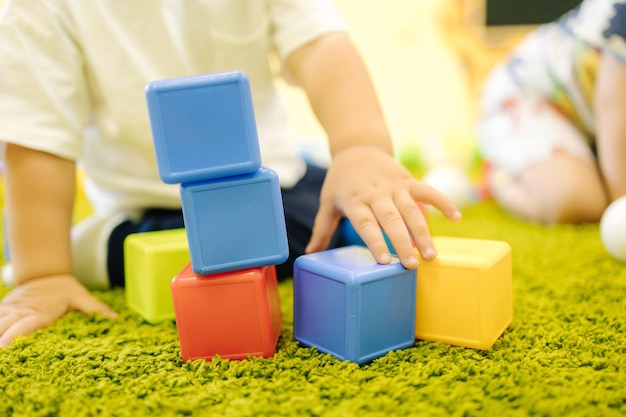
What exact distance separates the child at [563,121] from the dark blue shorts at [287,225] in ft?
1.71

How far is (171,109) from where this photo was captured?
0.50m

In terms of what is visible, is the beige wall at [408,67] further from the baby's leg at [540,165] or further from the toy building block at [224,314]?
the toy building block at [224,314]

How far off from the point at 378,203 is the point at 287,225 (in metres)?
0.28

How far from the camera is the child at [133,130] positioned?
0.66 metres

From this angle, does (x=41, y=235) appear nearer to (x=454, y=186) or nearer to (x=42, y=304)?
(x=42, y=304)

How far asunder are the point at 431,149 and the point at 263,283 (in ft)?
4.98

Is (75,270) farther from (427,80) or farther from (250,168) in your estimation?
(427,80)

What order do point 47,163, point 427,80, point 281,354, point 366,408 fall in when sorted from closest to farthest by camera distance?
point 366,408 < point 281,354 < point 47,163 < point 427,80

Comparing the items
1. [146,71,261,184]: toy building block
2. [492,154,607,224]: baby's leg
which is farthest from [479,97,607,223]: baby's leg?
[146,71,261,184]: toy building block

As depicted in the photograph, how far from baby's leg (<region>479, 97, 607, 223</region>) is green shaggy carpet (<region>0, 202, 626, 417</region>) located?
497 mm

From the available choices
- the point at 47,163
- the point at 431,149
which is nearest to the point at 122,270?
the point at 47,163

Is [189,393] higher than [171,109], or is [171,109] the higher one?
[171,109]

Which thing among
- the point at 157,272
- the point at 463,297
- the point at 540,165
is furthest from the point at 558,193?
the point at 157,272

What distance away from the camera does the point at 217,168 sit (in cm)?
51
